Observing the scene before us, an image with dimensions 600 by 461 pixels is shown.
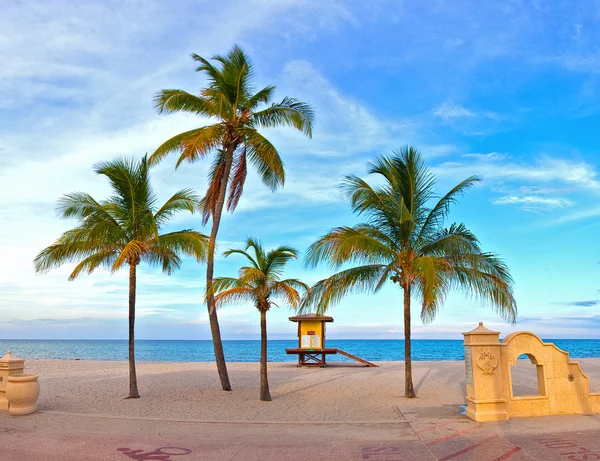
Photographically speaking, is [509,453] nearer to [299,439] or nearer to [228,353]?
[299,439]

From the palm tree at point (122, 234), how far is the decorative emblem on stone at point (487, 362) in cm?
843

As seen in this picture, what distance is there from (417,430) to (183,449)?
4.59 m

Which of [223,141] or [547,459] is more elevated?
[223,141]

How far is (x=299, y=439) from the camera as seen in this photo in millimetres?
9125

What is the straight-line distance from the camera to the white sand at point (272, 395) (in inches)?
485

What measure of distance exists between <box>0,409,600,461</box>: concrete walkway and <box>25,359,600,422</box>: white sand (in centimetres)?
122

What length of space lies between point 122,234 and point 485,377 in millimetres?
10791

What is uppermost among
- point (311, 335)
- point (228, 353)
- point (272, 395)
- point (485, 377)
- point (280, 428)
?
point (311, 335)

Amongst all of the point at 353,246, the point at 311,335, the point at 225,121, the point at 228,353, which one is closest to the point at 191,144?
the point at 225,121

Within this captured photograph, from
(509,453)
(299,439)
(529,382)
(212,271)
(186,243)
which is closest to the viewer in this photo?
(509,453)

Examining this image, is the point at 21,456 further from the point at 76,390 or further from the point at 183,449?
the point at 76,390

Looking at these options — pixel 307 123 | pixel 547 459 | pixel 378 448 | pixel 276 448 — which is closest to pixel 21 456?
pixel 276 448

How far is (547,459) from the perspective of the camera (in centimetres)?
742

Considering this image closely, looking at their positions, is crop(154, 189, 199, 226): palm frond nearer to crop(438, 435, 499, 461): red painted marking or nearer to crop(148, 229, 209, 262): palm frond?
crop(148, 229, 209, 262): palm frond
